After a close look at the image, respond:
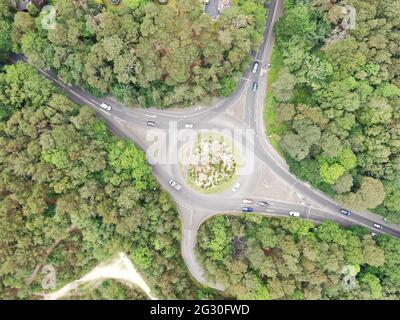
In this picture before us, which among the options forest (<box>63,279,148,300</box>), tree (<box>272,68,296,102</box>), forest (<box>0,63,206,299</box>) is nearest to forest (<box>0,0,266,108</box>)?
forest (<box>0,63,206,299</box>)

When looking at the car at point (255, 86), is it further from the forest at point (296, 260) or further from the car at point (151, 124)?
the forest at point (296, 260)

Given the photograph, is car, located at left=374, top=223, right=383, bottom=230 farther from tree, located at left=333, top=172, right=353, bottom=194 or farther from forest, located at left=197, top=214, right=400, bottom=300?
tree, located at left=333, top=172, right=353, bottom=194

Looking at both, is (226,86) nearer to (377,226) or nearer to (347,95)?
(347,95)

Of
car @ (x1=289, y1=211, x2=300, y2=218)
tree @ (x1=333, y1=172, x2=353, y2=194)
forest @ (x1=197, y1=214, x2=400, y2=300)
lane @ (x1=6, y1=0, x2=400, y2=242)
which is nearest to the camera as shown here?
forest @ (x1=197, y1=214, x2=400, y2=300)

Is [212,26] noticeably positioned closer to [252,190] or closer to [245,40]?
[245,40]

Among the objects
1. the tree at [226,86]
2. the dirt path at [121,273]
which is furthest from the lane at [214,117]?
the dirt path at [121,273]

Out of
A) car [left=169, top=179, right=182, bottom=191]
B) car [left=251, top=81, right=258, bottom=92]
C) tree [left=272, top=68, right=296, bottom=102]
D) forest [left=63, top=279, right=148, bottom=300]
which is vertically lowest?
forest [left=63, top=279, right=148, bottom=300]
